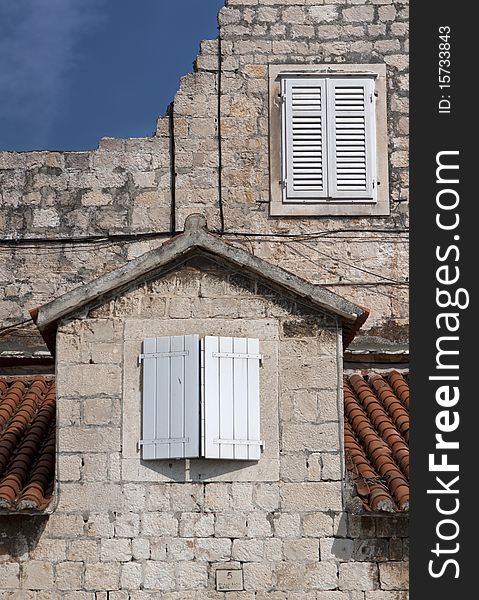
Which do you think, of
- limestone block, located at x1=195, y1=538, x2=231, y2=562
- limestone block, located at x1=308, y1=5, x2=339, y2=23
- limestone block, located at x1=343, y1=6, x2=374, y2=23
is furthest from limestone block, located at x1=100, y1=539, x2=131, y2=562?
limestone block, located at x1=343, y1=6, x2=374, y2=23

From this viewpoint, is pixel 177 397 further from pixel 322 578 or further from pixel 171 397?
pixel 322 578

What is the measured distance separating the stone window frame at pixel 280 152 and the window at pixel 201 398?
167 inches

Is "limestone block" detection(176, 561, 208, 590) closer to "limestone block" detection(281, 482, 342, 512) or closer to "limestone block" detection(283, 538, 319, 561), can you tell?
"limestone block" detection(283, 538, 319, 561)

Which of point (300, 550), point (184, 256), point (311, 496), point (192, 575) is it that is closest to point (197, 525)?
point (192, 575)

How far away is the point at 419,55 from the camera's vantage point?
15555 mm

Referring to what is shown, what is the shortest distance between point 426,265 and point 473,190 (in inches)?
37.2

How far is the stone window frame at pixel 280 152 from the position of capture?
17547 millimetres

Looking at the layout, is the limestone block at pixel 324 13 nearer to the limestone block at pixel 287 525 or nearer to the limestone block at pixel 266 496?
the limestone block at pixel 266 496

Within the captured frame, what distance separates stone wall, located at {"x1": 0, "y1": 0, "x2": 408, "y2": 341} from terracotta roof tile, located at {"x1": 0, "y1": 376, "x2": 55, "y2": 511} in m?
1.64

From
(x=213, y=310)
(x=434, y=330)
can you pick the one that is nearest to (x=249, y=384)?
(x=213, y=310)

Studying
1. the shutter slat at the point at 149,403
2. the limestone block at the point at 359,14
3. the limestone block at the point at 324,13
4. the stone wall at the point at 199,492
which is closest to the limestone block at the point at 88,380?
the stone wall at the point at 199,492

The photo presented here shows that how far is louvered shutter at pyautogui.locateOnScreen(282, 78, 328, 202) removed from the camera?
1758 cm

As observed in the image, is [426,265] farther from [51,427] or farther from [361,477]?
[51,427]

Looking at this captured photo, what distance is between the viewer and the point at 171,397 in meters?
13.4
